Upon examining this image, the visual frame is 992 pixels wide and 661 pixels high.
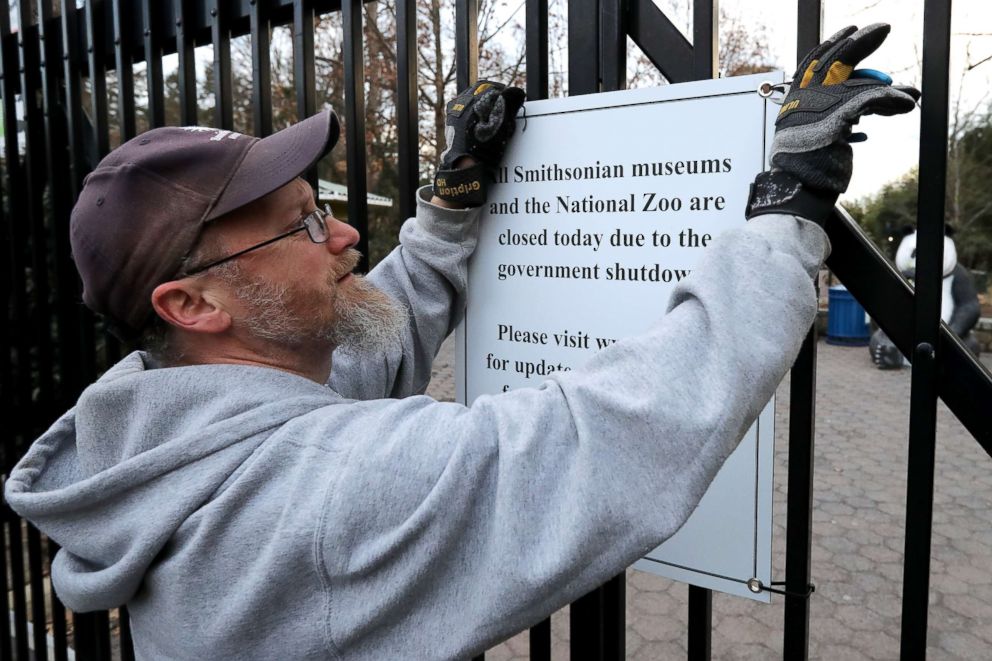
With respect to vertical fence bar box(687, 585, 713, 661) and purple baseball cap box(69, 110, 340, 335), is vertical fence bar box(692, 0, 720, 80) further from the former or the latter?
vertical fence bar box(687, 585, 713, 661)

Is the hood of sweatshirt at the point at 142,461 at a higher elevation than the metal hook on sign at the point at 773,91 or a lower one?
lower

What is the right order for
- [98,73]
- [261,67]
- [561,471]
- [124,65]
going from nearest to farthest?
[561,471]
[261,67]
[124,65]
[98,73]

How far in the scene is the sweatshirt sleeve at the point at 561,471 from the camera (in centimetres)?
102

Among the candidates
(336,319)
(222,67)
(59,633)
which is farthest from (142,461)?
(59,633)

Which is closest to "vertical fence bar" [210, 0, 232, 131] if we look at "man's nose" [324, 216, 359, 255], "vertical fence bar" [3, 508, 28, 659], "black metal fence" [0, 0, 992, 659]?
"black metal fence" [0, 0, 992, 659]

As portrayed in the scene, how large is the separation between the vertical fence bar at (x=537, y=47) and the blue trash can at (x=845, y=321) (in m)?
13.2

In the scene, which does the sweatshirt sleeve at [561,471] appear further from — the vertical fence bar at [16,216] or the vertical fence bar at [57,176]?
the vertical fence bar at [16,216]

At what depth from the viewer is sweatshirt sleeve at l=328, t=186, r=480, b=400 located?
1.71m

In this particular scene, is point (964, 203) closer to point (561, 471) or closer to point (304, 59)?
point (304, 59)

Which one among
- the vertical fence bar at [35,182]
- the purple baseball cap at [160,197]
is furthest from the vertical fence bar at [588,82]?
the vertical fence bar at [35,182]

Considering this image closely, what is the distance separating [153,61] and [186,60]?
17 centimetres

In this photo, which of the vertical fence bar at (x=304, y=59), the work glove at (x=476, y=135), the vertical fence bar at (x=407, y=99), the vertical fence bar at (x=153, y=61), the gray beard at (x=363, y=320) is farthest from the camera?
the vertical fence bar at (x=153, y=61)

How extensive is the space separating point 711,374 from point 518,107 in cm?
84

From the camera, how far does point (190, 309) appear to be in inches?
54.5
